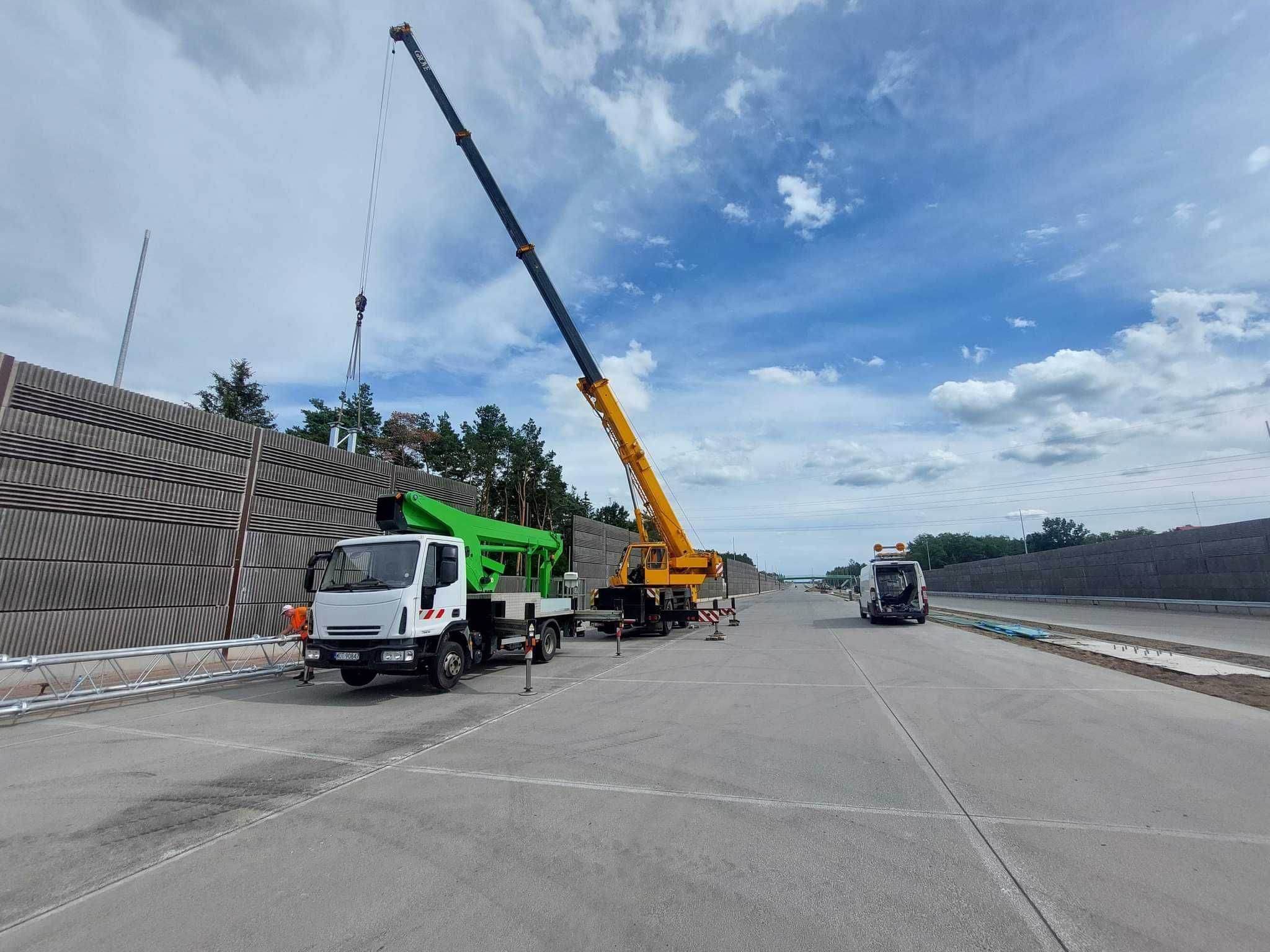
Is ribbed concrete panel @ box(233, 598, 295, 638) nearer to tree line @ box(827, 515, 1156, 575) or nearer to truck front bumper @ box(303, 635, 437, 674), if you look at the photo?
truck front bumper @ box(303, 635, 437, 674)

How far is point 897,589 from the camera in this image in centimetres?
2258

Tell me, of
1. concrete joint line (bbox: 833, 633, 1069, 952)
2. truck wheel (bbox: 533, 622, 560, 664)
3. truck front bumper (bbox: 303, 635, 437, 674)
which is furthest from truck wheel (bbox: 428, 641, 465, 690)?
concrete joint line (bbox: 833, 633, 1069, 952)

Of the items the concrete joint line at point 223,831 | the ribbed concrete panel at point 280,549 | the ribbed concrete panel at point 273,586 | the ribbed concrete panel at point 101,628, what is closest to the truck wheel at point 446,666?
the concrete joint line at point 223,831

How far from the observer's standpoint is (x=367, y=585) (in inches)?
369

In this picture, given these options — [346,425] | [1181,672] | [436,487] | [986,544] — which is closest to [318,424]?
[346,425]

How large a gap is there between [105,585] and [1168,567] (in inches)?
1396

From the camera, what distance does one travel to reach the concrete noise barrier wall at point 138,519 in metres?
11.0

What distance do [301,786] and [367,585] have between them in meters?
4.40

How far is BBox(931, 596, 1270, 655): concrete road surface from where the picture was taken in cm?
1466

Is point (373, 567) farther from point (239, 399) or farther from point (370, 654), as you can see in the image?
point (239, 399)

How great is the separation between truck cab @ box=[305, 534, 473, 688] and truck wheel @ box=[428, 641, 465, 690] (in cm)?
1

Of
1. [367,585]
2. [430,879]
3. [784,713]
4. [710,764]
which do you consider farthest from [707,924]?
[367,585]

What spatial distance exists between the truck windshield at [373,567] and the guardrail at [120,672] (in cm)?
227

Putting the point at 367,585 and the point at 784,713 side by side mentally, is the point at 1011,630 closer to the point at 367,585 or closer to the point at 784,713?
the point at 784,713
